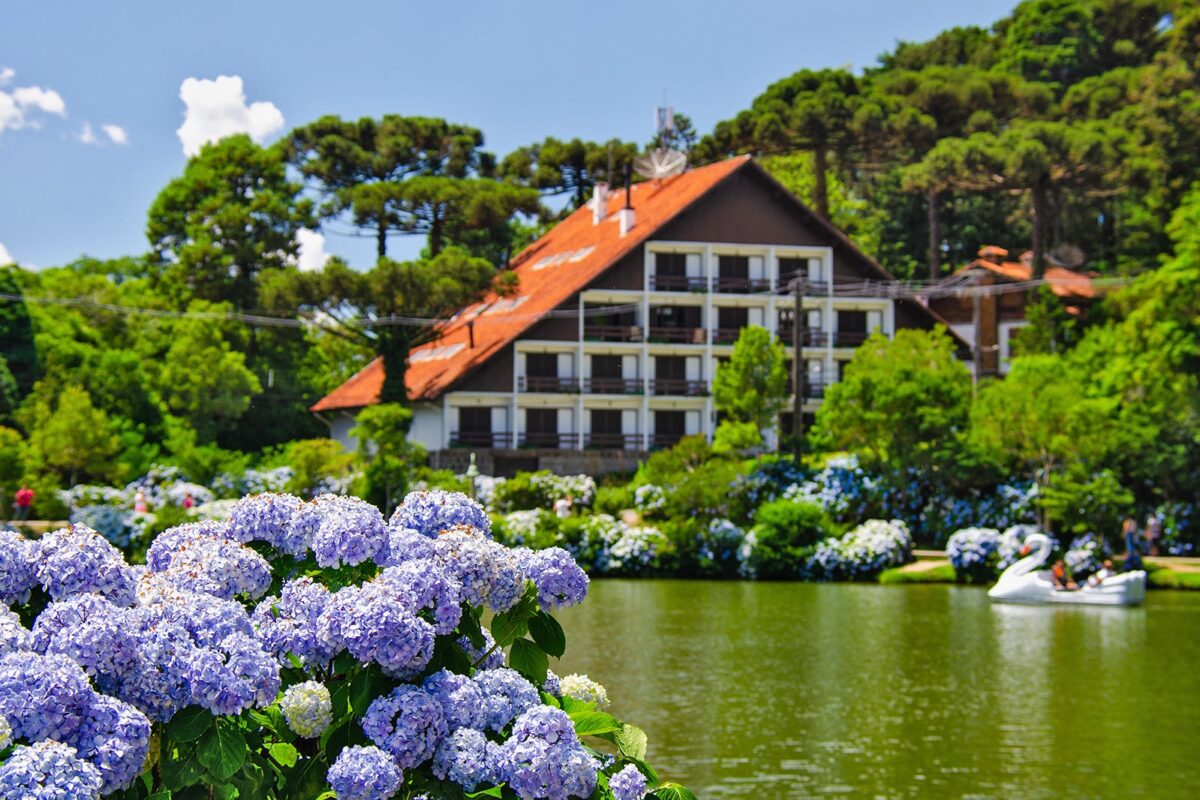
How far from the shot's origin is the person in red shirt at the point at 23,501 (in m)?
41.4

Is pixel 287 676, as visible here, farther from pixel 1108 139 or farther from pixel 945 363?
pixel 1108 139

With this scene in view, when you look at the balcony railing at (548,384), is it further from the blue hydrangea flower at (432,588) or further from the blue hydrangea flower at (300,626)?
the blue hydrangea flower at (432,588)

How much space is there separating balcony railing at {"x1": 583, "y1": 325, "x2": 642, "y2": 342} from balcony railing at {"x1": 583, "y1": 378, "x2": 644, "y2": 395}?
1.55 metres

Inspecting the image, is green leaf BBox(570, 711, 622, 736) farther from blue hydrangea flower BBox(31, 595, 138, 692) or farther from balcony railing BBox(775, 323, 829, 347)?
balcony railing BBox(775, 323, 829, 347)

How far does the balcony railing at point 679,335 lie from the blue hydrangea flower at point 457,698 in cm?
5293

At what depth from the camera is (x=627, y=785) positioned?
5.54 meters

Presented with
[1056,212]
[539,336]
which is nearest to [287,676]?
[539,336]

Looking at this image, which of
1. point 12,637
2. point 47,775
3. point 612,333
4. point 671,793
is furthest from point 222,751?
point 612,333

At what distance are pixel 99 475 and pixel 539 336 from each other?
51.8 feet

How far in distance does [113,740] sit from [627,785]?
5.92 ft

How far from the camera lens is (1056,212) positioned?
255 ft

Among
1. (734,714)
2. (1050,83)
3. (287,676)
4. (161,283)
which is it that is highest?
(1050,83)

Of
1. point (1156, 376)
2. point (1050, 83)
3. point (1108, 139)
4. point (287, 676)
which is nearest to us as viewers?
point (287, 676)

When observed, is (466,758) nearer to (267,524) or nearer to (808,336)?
(267,524)
